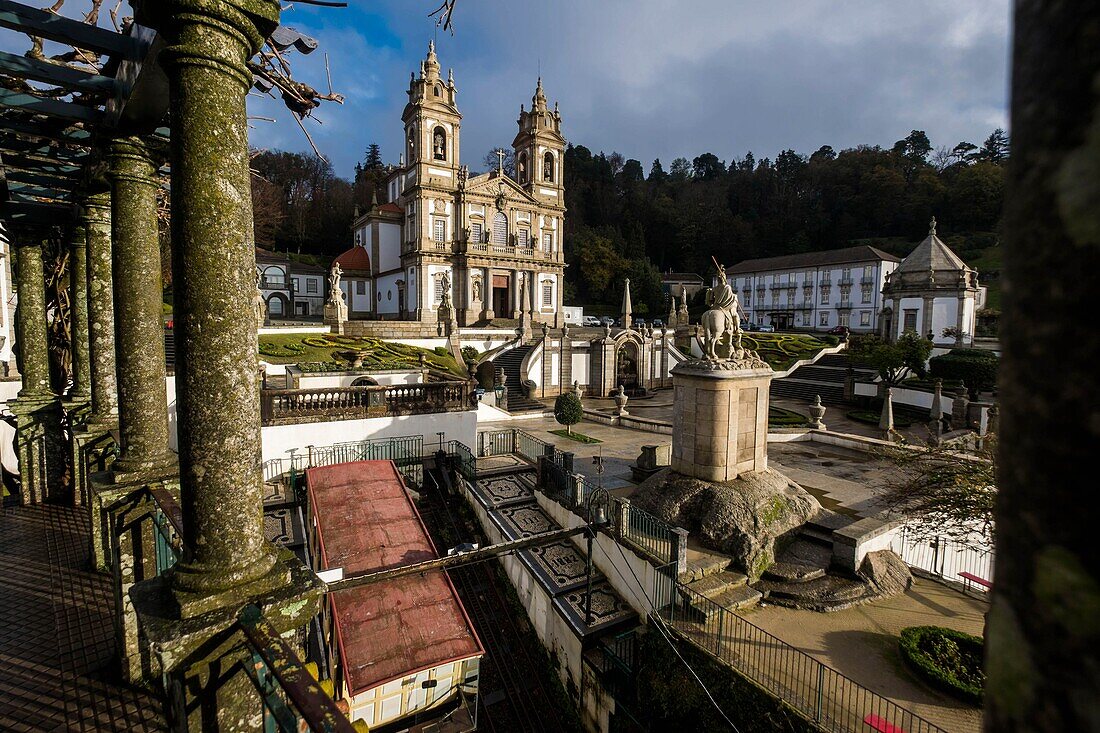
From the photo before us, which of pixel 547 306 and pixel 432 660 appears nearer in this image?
pixel 432 660

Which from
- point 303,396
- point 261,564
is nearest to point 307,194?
point 303,396

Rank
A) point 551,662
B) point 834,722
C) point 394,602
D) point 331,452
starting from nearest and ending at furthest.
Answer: point 834,722, point 394,602, point 551,662, point 331,452

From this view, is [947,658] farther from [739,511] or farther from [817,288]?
[817,288]

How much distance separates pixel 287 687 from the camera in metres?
2.39

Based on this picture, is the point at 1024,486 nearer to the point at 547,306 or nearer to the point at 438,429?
the point at 438,429

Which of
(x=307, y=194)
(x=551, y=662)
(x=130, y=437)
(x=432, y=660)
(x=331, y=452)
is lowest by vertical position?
(x=551, y=662)

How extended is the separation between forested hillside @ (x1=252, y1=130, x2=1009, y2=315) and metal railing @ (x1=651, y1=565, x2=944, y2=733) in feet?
183

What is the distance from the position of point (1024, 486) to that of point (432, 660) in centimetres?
837

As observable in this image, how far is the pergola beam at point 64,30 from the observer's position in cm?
400

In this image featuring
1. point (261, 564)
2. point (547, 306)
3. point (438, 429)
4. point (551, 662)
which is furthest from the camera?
point (547, 306)

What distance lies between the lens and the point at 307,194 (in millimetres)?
68438

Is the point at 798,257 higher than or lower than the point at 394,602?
higher

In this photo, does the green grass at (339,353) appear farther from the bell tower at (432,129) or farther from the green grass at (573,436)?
the bell tower at (432,129)

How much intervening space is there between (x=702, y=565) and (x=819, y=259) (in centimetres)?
6353
